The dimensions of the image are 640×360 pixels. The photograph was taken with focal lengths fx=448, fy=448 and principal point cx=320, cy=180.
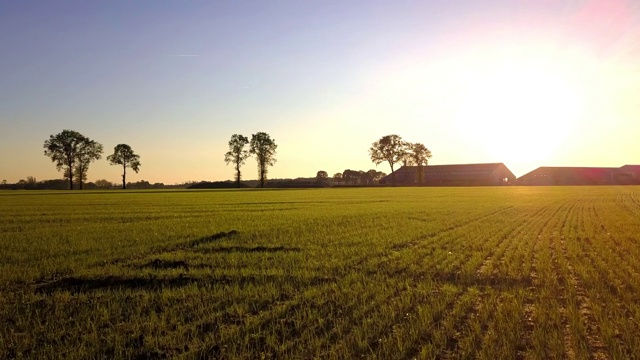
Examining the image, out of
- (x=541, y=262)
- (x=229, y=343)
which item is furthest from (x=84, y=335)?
(x=541, y=262)

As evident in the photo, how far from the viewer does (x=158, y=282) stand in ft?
32.3

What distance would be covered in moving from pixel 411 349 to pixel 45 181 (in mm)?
163587

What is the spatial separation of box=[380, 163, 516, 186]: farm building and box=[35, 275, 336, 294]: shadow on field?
13144 cm

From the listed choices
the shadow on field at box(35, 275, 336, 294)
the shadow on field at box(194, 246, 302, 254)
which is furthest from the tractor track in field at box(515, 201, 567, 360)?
the shadow on field at box(194, 246, 302, 254)

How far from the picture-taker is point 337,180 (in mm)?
175250

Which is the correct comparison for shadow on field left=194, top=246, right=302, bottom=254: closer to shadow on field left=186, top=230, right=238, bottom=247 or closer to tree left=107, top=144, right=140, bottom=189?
shadow on field left=186, top=230, right=238, bottom=247

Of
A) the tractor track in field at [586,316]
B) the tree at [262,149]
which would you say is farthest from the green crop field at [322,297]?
the tree at [262,149]

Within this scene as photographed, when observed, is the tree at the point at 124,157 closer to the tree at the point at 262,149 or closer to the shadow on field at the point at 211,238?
the tree at the point at 262,149

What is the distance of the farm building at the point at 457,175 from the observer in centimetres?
13886

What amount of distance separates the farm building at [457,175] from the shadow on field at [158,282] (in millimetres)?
131440

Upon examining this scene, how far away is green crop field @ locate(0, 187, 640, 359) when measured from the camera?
19.0ft

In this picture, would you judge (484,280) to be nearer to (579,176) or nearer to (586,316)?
(586,316)

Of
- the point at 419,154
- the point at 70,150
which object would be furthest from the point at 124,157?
the point at 419,154

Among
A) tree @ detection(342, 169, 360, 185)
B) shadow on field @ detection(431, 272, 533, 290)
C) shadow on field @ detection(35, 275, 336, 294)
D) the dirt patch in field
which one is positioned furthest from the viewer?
tree @ detection(342, 169, 360, 185)
